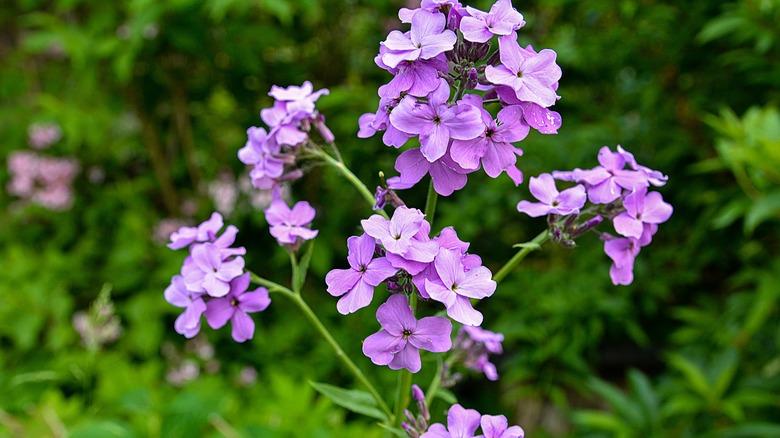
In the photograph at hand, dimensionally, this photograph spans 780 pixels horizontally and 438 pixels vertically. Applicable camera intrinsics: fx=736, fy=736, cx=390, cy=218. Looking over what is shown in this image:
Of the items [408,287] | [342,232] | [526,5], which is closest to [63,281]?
[342,232]

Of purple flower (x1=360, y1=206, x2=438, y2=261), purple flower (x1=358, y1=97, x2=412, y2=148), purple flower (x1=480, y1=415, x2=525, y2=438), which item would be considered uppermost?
purple flower (x1=358, y1=97, x2=412, y2=148)

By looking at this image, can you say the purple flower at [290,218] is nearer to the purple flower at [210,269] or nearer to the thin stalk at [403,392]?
the purple flower at [210,269]

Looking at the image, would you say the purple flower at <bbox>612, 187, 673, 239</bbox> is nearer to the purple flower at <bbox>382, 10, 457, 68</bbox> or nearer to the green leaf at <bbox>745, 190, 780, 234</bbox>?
the purple flower at <bbox>382, 10, 457, 68</bbox>

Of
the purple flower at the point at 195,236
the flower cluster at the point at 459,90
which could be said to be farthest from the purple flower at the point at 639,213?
the purple flower at the point at 195,236

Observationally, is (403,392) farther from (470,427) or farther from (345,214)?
(345,214)

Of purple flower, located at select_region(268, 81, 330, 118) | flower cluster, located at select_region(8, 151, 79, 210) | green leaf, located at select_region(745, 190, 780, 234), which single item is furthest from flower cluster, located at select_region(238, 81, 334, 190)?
flower cluster, located at select_region(8, 151, 79, 210)
